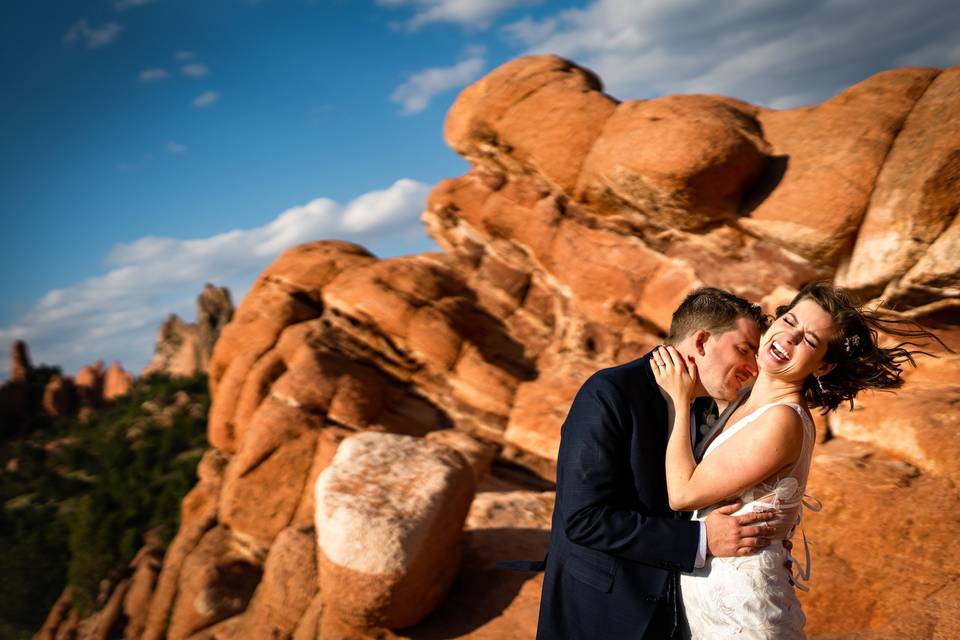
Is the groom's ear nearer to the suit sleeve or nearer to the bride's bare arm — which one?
the bride's bare arm

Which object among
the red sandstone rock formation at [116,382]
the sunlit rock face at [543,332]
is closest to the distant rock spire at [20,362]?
the red sandstone rock formation at [116,382]

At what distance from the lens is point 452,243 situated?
681 inches

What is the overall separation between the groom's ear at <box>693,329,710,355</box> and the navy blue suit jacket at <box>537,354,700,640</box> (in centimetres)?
27

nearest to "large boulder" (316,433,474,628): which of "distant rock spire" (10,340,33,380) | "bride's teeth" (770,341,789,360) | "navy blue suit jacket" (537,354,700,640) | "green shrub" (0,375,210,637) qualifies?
"navy blue suit jacket" (537,354,700,640)

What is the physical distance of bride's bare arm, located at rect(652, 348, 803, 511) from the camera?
2.65m

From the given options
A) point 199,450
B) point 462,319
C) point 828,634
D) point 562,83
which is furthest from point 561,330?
point 199,450

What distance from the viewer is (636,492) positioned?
9.77ft

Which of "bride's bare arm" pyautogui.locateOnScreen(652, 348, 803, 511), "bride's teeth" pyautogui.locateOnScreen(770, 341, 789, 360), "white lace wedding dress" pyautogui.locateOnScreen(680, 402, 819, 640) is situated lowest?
"white lace wedding dress" pyautogui.locateOnScreen(680, 402, 819, 640)

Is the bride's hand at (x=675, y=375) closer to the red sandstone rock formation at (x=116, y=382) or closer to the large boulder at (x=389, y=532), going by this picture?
the large boulder at (x=389, y=532)

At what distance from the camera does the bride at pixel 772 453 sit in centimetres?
268

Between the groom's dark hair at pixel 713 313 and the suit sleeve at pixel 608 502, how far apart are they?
Answer: 1.54ft

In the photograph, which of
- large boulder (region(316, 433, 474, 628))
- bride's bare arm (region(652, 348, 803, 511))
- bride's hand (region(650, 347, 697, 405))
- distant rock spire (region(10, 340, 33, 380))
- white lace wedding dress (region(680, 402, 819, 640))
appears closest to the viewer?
bride's bare arm (region(652, 348, 803, 511))

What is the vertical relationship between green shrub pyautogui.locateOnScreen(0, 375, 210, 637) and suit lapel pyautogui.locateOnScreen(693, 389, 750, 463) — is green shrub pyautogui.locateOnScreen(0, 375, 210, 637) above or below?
below

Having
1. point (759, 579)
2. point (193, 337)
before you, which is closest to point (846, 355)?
point (759, 579)
